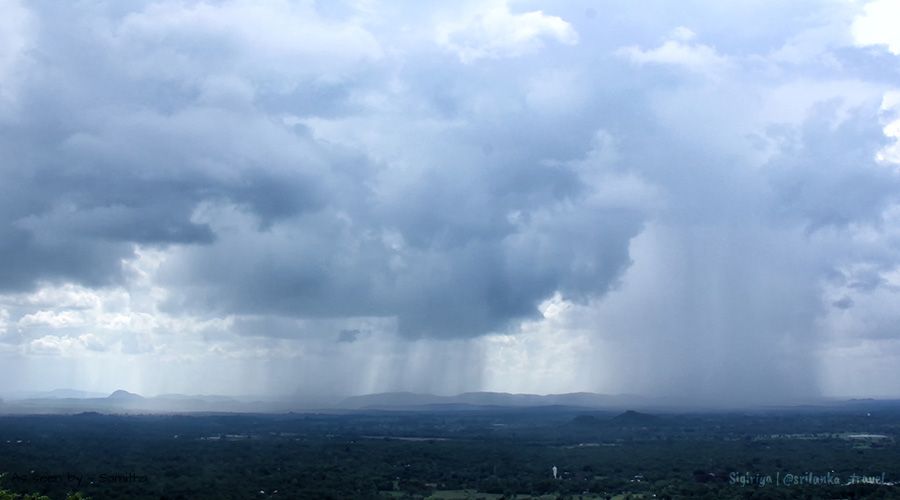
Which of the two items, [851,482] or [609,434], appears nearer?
[851,482]

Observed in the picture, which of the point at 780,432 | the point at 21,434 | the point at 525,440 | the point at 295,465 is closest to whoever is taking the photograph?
the point at 295,465

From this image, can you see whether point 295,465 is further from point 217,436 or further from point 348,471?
point 217,436

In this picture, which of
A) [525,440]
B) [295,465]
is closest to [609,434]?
[525,440]

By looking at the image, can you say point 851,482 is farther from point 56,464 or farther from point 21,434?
point 21,434

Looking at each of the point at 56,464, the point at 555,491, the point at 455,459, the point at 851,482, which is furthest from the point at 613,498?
the point at 56,464

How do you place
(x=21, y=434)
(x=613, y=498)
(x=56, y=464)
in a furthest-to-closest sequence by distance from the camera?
1. (x=21, y=434)
2. (x=56, y=464)
3. (x=613, y=498)

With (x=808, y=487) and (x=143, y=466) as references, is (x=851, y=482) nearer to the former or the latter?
(x=808, y=487)

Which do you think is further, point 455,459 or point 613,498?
point 455,459

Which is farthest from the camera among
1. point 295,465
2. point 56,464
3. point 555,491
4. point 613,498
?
point 295,465

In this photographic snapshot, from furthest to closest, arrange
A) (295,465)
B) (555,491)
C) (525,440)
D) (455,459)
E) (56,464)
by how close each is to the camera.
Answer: (525,440), (455,459), (295,465), (56,464), (555,491)
